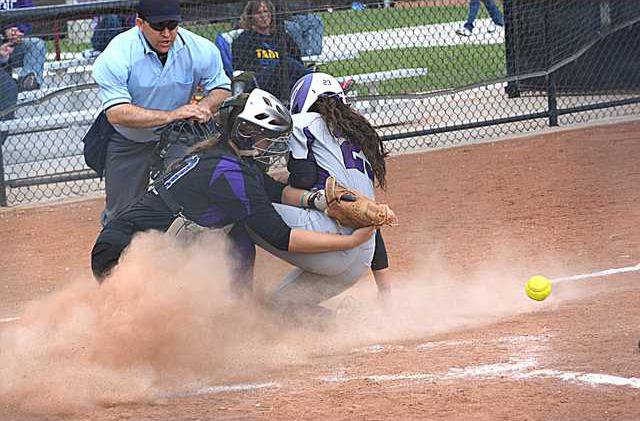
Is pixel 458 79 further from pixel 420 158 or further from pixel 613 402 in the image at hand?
pixel 613 402

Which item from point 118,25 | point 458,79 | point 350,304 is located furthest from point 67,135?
point 350,304

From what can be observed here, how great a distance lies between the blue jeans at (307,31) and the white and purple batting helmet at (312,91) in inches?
188

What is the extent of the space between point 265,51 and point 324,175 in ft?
15.9

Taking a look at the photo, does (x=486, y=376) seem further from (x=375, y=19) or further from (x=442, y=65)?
(x=442, y=65)

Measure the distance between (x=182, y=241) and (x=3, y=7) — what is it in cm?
615

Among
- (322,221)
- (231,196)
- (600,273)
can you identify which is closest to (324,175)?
(322,221)

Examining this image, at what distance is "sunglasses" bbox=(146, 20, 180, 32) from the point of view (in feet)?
20.1

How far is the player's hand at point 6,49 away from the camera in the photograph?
32.0 feet

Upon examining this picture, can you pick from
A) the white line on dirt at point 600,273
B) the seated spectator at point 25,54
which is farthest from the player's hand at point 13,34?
the white line on dirt at point 600,273

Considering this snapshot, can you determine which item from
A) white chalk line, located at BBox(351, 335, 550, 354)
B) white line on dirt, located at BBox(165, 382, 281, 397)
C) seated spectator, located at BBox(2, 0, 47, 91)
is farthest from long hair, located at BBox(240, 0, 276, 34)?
white line on dirt, located at BBox(165, 382, 281, 397)

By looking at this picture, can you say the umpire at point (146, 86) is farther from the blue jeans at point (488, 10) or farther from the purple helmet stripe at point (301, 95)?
the blue jeans at point (488, 10)

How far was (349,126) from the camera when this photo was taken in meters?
5.64

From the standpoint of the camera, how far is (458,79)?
12.8 metres

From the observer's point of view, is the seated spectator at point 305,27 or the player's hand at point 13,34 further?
the seated spectator at point 305,27
